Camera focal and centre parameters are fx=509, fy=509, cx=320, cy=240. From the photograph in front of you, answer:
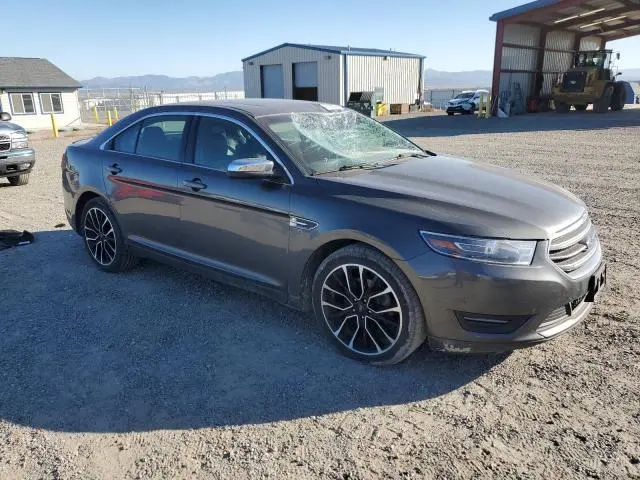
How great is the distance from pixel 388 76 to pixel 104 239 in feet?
105

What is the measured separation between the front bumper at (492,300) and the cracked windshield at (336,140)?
3.77ft

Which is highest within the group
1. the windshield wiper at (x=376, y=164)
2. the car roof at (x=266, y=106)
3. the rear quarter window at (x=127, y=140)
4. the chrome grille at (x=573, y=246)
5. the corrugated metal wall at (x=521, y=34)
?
the corrugated metal wall at (x=521, y=34)

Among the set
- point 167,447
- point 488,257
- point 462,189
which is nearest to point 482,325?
point 488,257

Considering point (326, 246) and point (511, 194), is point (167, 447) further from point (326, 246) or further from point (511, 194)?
point (511, 194)

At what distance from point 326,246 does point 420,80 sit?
121 feet

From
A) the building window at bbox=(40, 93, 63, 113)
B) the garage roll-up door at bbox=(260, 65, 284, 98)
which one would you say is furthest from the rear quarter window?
the building window at bbox=(40, 93, 63, 113)

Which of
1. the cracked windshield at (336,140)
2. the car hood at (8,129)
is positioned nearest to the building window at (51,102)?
the car hood at (8,129)

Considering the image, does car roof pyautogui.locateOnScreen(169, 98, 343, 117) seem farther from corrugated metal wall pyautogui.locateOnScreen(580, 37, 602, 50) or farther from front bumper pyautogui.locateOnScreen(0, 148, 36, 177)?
corrugated metal wall pyautogui.locateOnScreen(580, 37, 602, 50)

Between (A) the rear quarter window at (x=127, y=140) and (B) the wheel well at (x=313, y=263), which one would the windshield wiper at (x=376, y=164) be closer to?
(B) the wheel well at (x=313, y=263)

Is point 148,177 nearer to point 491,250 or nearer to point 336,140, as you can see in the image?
point 336,140

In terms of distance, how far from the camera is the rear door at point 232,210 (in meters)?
3.57

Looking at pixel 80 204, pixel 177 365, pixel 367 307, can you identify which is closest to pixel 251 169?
pixel 367 307

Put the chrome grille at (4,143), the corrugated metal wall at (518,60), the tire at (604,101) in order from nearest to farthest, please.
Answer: the chrome grille at (4,143)
the tire at (604,101)
the corrugated metal wall at (518,60)

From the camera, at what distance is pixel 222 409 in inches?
115
